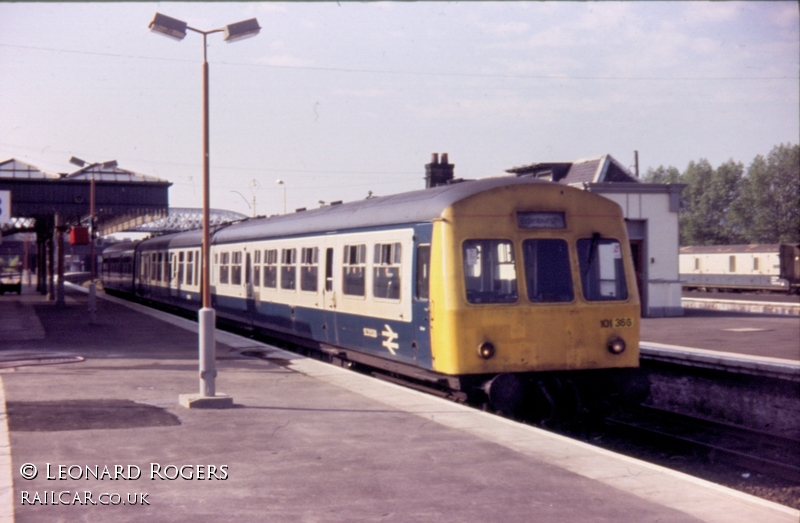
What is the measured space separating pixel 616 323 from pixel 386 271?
3.23 metres

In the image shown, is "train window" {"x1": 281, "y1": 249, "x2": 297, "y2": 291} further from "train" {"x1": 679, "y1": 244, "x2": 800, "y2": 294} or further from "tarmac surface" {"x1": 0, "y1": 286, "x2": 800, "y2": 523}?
"train" {"x1": 679, "y1": 244, "x2": 800, "y2": 294}

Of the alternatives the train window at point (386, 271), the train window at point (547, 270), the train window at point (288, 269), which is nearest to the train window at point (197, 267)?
the train window at point (288, 269)

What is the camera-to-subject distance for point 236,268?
21031mm

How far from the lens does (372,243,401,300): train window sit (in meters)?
11.9

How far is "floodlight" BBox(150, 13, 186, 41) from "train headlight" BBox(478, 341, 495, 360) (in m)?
5.35

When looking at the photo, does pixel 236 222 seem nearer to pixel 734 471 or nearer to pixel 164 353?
pixel 164 353

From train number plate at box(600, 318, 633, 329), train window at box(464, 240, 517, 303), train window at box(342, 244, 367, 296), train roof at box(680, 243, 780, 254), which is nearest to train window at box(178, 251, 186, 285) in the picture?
train window at box(342, 244, 367, 296)

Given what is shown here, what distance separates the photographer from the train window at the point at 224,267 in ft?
71.6

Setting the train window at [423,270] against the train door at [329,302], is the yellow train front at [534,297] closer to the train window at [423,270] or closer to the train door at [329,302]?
the train window at [423,270]

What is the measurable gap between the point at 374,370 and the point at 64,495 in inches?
311

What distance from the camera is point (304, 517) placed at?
19.4 feet

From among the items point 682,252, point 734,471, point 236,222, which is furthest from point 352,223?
point 682,252

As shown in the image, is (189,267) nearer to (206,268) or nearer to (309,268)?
(309,268)

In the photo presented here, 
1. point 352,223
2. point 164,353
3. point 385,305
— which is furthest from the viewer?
point 164,353
